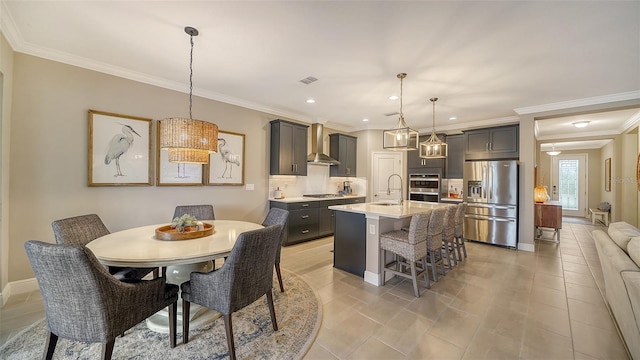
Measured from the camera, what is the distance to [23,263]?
2760 millimetres

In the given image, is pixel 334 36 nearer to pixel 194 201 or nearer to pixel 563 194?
pixel 194 201

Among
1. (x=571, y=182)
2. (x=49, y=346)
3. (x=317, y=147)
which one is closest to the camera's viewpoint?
(x=49, y=346)

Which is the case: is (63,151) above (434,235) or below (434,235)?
above

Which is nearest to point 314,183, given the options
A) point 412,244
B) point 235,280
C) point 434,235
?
point 434,235

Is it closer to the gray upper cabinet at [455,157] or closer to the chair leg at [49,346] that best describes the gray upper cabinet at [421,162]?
the gray upper cabinet at [455,157]

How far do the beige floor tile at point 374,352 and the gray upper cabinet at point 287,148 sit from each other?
3.49 m

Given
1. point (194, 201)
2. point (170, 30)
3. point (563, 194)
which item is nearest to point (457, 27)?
point (170, 30)

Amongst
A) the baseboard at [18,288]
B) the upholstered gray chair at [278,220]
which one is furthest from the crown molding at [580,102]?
the baseboard at [18,288]

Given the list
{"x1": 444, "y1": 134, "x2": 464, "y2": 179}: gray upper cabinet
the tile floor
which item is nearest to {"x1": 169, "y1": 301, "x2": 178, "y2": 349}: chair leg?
the tile floor

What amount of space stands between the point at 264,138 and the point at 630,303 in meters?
4.82

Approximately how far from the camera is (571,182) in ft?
29.6

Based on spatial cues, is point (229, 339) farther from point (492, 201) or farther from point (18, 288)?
point (492, 201)

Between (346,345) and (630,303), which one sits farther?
(346,345)

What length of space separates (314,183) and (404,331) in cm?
416
